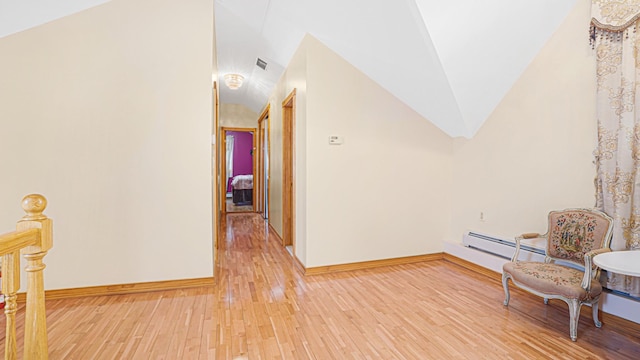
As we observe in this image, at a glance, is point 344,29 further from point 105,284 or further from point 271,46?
point 105,284

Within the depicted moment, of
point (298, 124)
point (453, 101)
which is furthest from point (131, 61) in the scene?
point (453, 101)

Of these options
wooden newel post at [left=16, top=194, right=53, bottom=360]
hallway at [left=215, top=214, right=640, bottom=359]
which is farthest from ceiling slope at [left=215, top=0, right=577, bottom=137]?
wooden newel post at [left=16, top=194, right=53, bottom=360]

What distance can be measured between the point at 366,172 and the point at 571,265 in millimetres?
2002

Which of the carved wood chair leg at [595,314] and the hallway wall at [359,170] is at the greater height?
the hallway wall at [359,170]

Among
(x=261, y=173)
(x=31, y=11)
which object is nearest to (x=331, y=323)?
(x=31, y=11)

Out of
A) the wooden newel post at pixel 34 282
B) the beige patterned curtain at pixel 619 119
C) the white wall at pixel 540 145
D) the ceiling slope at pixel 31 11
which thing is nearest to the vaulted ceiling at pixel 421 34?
the ceiling slope at pixel 31 11

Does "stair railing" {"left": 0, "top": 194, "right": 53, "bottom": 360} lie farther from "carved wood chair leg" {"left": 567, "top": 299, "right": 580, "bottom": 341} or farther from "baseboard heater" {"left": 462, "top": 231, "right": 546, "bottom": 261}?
"baseboard heater" {"left": 462, "top": 231, "right": 546, "bottom": 261}

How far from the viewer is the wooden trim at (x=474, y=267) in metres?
3.16

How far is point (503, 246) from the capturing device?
311 cm

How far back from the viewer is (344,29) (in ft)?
9.71

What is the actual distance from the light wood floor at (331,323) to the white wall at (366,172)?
478 mm

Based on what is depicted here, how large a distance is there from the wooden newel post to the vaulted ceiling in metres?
2.07

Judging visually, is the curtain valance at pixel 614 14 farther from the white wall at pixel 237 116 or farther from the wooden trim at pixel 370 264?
the white wall at pixel 237 116

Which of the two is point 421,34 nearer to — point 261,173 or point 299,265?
point 299,265
